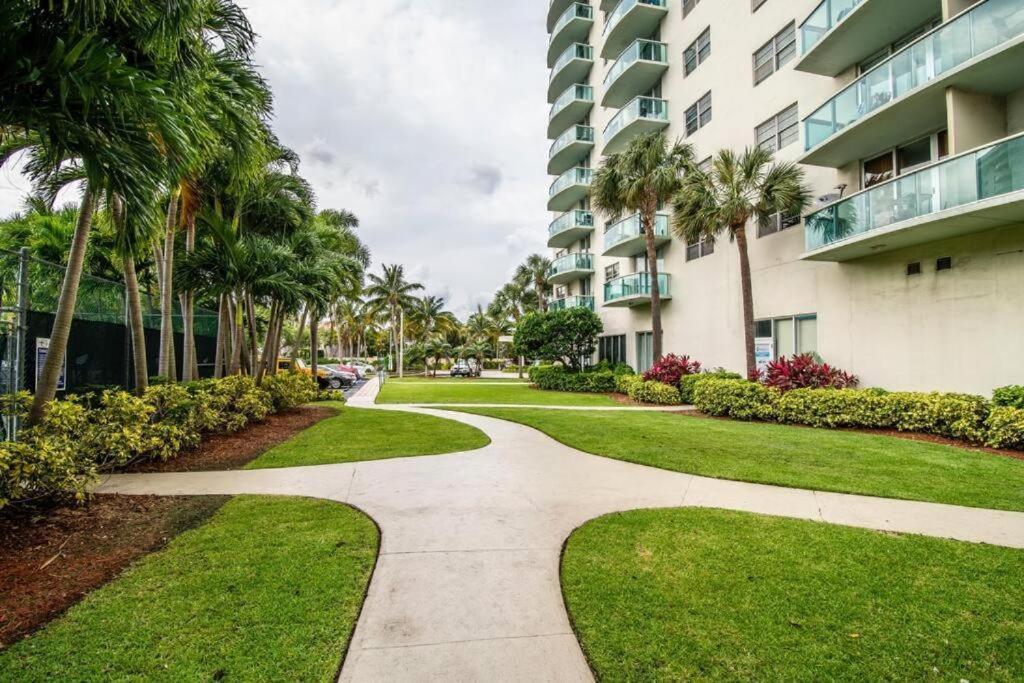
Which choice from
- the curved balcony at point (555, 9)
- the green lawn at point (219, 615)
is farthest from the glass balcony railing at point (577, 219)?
the green lawn at point (219, 615)

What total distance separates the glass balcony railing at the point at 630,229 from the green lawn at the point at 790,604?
17.9 meters

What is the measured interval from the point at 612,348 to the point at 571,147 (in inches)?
523

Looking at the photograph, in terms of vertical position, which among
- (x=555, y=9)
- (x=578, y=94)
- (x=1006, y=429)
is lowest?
(x=1006, y=429)

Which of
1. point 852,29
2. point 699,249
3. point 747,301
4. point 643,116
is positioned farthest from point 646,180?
point 852,29

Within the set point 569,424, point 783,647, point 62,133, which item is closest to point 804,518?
point 783,647

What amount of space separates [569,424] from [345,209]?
2170cm

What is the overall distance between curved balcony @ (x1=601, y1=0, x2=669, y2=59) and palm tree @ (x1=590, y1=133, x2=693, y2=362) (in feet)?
24.9

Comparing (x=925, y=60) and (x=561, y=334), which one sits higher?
(x=925, y=60)

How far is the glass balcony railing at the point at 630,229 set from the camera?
2070 cm

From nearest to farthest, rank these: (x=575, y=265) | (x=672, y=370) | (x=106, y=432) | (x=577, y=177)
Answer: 1. (x=106, y=432)
2. (x=672, y=370)
3. (x=577, y=177)
4. (x=575, y=265)

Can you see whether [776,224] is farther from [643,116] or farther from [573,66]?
[573,66]

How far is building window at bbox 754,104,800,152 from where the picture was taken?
15.0 meters

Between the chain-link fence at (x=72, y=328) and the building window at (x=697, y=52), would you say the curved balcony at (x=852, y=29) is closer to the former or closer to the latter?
the building window at (x=697, y=52)

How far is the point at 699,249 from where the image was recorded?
1909 cm
